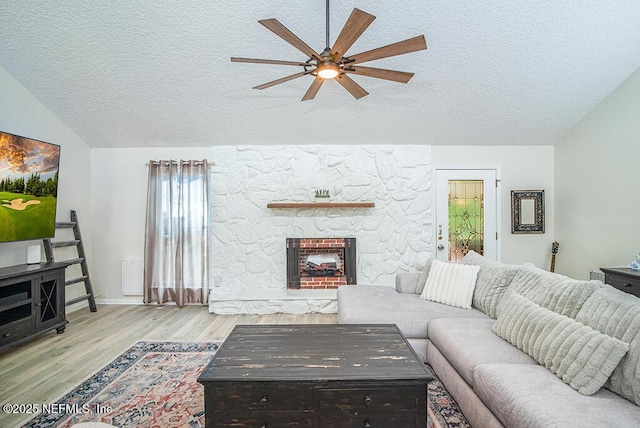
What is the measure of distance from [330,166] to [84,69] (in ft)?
9.91

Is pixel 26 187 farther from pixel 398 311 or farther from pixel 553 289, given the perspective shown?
pixel 553 289

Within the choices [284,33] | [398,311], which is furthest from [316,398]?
[284,33]

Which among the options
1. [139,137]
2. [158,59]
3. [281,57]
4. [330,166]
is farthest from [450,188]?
[139,137]

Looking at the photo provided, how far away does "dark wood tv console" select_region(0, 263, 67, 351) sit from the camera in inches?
121

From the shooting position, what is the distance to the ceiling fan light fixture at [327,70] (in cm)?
208

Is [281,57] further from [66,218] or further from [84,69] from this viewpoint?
→ [66,218]

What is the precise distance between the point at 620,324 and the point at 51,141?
5.57m

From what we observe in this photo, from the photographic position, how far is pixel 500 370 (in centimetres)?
180

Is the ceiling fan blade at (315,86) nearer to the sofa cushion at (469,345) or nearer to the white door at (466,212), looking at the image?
the sofa cushion at (469,345)

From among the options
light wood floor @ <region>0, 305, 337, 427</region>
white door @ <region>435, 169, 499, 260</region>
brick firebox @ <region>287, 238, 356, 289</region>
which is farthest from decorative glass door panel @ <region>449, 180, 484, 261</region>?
light wood floor @ <region>0, 305, 337, 427</region>

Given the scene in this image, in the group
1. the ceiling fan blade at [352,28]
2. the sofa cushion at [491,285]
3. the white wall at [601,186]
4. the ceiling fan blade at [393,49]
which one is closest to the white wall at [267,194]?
the white wall at [601,186]

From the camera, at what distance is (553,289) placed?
2.22 m

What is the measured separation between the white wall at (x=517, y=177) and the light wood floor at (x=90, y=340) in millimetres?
2781

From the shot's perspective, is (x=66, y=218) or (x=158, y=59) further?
(x=66, y=218)
